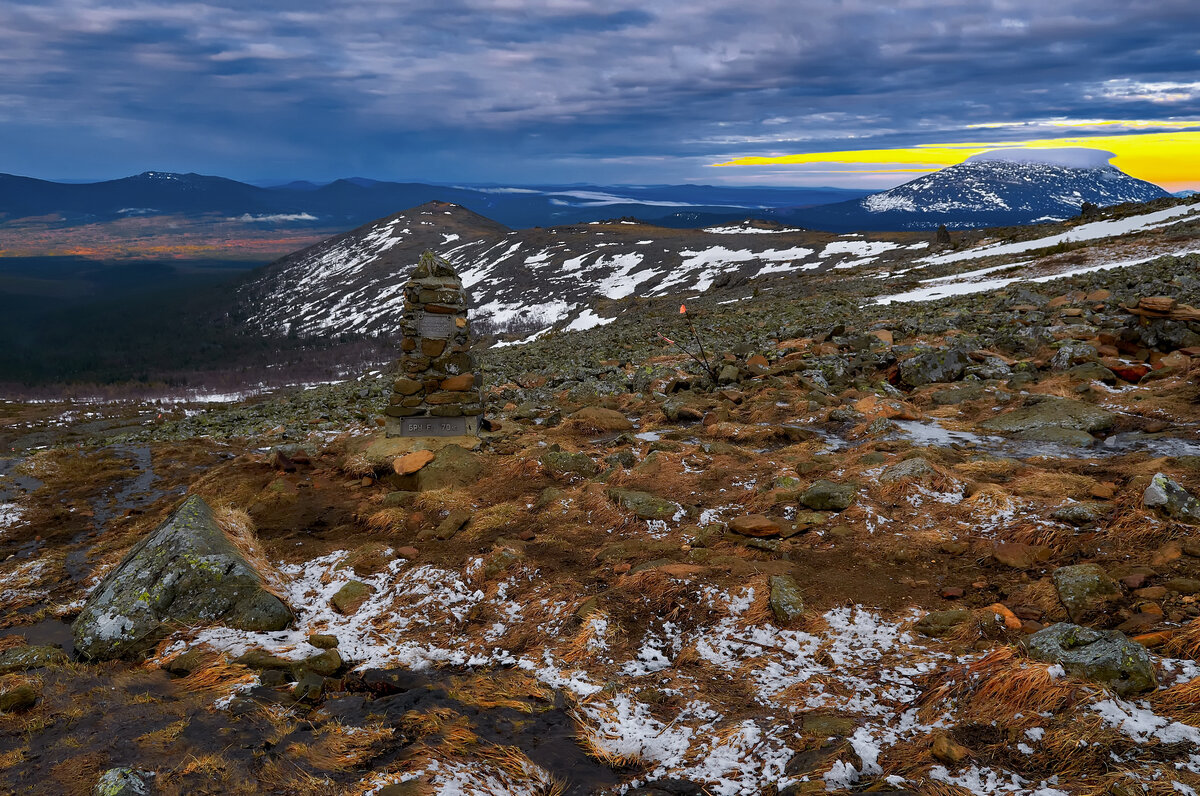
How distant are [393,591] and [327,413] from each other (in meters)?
17.2

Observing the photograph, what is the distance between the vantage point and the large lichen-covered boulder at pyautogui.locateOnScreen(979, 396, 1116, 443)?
952 centimetres

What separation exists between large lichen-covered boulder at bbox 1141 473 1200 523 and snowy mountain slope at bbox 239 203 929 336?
51.5 metres

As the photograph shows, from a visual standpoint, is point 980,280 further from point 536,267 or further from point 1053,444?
point 536,267

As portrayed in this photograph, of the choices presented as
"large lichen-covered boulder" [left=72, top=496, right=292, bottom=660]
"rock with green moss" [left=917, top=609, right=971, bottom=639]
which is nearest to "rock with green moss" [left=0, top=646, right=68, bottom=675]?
"large lichen-covered boulder" [left=72, top=496, right=292, bottom=660]

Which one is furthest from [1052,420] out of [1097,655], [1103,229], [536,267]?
[536,267]

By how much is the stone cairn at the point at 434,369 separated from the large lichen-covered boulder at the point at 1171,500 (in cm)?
1135

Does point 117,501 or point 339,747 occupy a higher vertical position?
point 339,747

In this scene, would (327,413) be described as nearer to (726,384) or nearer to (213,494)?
(213,494)

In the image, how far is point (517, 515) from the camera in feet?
30.3

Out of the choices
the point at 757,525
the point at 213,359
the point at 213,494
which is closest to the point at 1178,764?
the point at 757,525

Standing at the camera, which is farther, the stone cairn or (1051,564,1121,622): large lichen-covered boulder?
the stone cairn

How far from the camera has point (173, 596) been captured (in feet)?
21.1

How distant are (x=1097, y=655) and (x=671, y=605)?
3.55 metres

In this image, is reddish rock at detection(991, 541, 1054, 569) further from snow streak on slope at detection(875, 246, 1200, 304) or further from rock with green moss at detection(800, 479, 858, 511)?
snow streak on slope at detection(875, 246, 1200, 304)
